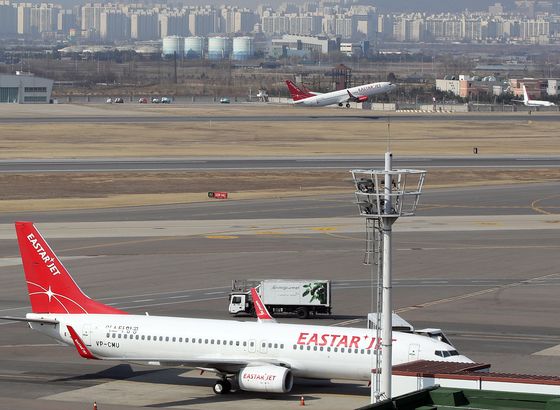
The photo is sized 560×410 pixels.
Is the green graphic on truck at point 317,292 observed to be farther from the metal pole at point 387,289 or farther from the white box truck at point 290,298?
the metal pole at point 387,289

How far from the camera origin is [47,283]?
6431 centimetres

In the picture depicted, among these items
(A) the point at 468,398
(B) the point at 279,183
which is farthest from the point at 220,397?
(B) the point at 279,183

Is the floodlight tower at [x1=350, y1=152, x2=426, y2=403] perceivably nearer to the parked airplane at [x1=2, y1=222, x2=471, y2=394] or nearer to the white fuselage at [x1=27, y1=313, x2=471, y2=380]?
the white fuselage at [x1=27, y1=313, x2=471, y2=380]

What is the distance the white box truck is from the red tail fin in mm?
17190

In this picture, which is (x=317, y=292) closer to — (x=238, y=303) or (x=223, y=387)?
(x=238, y=303)

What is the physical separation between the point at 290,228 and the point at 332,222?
19.1ft

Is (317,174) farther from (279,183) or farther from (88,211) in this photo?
(88,211)

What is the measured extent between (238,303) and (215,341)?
19.5m

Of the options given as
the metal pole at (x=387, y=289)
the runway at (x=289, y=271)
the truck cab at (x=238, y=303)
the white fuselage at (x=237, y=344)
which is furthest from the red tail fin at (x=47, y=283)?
the metal pole at (x=387, y=289)

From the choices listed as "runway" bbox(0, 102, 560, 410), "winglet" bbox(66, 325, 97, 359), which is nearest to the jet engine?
"runway" bbox(0, 102, 560, 410)

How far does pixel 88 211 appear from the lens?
13012 centimetres

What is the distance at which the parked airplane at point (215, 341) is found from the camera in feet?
193

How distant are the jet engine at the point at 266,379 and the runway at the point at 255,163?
109 m

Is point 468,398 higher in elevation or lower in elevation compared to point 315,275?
higher
